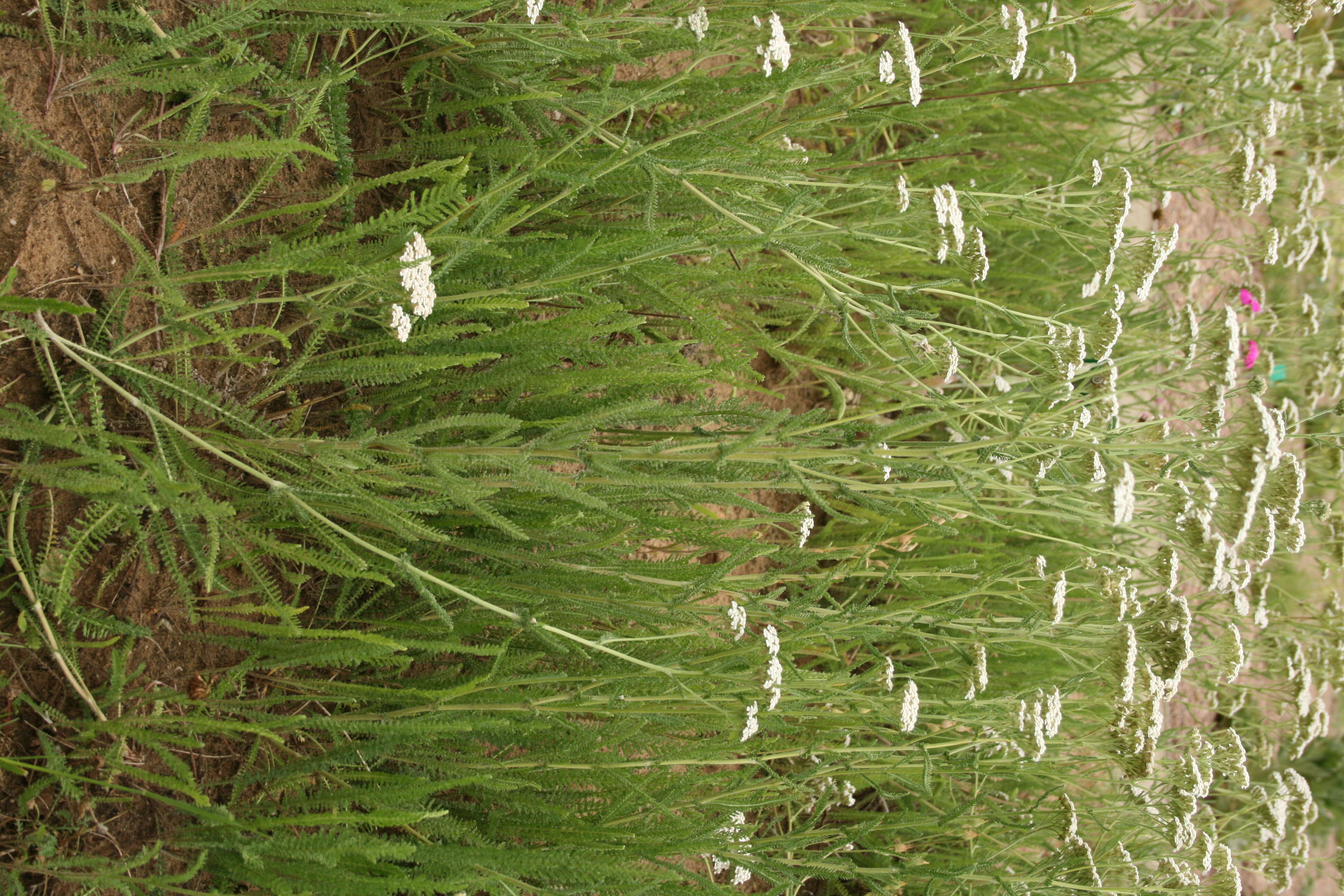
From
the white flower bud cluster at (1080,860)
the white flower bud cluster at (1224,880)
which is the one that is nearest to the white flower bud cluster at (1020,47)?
the white flower bud cluster at (1080,860)

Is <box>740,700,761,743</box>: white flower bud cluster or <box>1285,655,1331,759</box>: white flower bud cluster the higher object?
<box>740,700,761,743</box>: white flower bud cluster

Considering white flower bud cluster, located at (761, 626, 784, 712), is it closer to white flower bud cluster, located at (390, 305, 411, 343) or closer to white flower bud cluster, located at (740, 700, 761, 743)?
white flower bud cluster, located at (740, 700, 761, 743)

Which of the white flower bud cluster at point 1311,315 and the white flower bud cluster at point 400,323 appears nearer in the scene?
the white flower bud cluster at point 400,323

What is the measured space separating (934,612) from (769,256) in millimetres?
987

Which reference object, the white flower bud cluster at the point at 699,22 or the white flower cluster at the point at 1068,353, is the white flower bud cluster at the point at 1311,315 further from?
the white flower bud cluster at the point at 699,22

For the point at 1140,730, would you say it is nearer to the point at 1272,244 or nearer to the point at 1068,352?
the point at 1068,352

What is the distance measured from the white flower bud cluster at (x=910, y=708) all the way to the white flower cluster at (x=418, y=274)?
108 cm

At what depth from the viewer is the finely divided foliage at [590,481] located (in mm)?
1237

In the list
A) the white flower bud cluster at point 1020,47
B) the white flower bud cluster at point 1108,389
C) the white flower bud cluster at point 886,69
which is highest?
the white flower bud cluster at point 1020,47

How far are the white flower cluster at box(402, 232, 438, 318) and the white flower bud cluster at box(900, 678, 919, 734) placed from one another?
108 centimetres

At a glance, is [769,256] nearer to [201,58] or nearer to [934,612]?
[934,612]

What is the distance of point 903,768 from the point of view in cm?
204

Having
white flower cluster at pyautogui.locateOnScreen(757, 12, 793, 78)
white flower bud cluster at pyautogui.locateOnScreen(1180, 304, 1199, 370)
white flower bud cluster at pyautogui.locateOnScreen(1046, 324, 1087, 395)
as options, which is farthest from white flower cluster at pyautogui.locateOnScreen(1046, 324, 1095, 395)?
white flower cluster at pyautogui.locateOnScreen(757, 12, 793, 78)

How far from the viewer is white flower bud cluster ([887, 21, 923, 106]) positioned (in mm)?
1617
